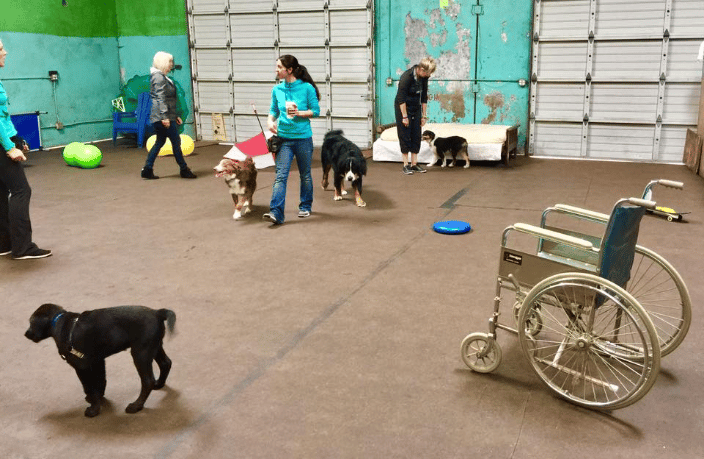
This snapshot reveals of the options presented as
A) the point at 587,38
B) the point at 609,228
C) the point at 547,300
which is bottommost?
the point at 547,300

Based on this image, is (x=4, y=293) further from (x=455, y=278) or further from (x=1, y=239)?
(x=455, y=278)

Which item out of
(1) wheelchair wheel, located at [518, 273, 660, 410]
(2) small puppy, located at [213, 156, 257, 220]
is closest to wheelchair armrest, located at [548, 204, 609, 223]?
(1) wheelchair wheel, located at [518, 273, 660, 410]

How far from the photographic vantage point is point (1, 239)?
16.4ft

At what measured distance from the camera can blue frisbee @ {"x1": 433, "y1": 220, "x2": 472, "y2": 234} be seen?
5.43 m

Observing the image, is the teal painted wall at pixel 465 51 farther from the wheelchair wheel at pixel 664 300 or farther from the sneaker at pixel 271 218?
the wheelchair wheel at pixel 664 300

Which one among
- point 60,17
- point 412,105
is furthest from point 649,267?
point 60,17

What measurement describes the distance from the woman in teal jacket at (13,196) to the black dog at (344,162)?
2.93 m

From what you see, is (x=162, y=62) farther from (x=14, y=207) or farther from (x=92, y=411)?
(x=92, y=411)

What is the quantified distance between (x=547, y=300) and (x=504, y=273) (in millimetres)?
260

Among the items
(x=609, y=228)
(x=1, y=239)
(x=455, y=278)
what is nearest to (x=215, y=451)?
(x=609, y=228)

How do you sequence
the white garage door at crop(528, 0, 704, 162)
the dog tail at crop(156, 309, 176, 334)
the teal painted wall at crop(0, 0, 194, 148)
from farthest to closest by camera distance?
the teal painted wall at crop(0, 0, 194, 148)
the white garage door at crop(528, 0, 704, 162)
the dog tail at crop(156, 309, 176, 334)

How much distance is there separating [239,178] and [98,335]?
360cm

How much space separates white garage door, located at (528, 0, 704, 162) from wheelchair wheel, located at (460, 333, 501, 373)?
7.81m

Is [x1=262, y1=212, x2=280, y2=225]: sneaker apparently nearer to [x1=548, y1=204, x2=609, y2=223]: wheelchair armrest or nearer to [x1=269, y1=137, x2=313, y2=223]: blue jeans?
[x1=269, y1=137, x2=313, y2=223]: blue jeans
